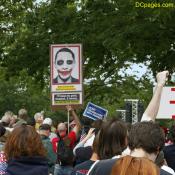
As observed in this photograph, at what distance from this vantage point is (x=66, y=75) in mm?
15250

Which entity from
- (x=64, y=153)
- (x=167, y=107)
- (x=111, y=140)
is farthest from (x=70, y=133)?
(x=111, y=140)

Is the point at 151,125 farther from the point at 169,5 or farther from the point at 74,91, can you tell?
the point at 169,5

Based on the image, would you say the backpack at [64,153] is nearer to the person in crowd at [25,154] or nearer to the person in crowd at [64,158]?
the person in crowd at [64,158]

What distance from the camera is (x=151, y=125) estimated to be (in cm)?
548

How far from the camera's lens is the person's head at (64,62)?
1517 cm

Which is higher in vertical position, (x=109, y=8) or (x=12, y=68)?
(x=109, y=8)

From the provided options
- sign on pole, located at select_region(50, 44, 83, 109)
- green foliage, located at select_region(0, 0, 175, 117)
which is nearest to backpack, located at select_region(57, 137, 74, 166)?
sign on pole, located at select_region(50, 44, 83, 109)

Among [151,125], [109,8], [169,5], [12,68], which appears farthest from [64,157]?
[12,68]

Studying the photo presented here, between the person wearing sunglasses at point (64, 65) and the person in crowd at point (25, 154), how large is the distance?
30.0 feet

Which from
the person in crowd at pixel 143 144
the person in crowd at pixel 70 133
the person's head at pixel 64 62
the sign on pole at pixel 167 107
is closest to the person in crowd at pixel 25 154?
the person in crowd at pixel 143 144

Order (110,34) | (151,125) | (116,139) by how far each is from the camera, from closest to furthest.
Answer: (151,125)
(116,139)
(110,34)

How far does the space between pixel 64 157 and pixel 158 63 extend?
25.7ft

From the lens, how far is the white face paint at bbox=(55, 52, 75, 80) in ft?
49.8

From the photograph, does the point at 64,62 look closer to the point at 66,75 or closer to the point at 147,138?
the point at 66,75
